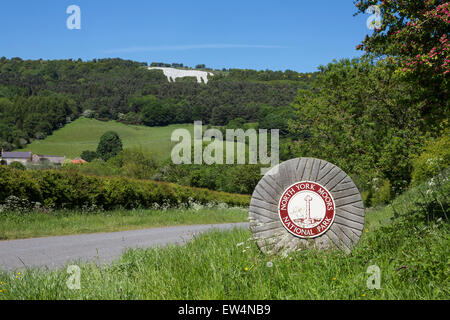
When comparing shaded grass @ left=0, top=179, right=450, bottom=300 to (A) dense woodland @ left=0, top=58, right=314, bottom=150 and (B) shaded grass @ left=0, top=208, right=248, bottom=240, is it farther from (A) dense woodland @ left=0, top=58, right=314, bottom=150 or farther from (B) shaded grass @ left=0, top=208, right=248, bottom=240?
(A) dense woodland @ left=0, top=58, right=314, bottom=150

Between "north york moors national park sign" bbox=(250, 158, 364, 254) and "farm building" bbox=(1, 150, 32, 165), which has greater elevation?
"farm building" bbox=(1, 150, 32, 165)

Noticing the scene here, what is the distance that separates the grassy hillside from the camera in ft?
277

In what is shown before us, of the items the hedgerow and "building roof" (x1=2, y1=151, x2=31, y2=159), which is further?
"building roof" (x1=2, y1=151, x2=31, y2=159)

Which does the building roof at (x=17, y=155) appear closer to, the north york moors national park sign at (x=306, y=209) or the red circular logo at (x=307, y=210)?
the north york moors national park sign at (x=306, y=209)

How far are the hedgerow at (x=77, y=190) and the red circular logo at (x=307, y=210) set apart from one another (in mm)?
10059

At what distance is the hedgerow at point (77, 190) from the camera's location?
13.0 metres

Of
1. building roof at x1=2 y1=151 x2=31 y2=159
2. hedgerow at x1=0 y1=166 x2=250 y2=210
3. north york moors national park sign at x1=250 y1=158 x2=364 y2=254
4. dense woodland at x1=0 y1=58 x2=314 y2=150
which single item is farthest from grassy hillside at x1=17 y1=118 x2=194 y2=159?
north york moors national park sign at x1=250 y1=158 x2=364 y2=254

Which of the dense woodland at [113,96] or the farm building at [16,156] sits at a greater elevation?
the dense woodland at [113,96]

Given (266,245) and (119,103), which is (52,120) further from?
(266,245)

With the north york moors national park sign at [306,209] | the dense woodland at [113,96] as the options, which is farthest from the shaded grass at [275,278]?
the dense woodland at [113,96]

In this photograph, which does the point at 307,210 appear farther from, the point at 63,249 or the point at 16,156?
the point at 16,156

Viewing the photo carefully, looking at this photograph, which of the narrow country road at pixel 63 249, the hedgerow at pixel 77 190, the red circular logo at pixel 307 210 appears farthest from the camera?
the hedgerow at pixel 77 190

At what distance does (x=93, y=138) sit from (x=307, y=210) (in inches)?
3716

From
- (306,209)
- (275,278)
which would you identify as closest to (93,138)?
(306,209)
